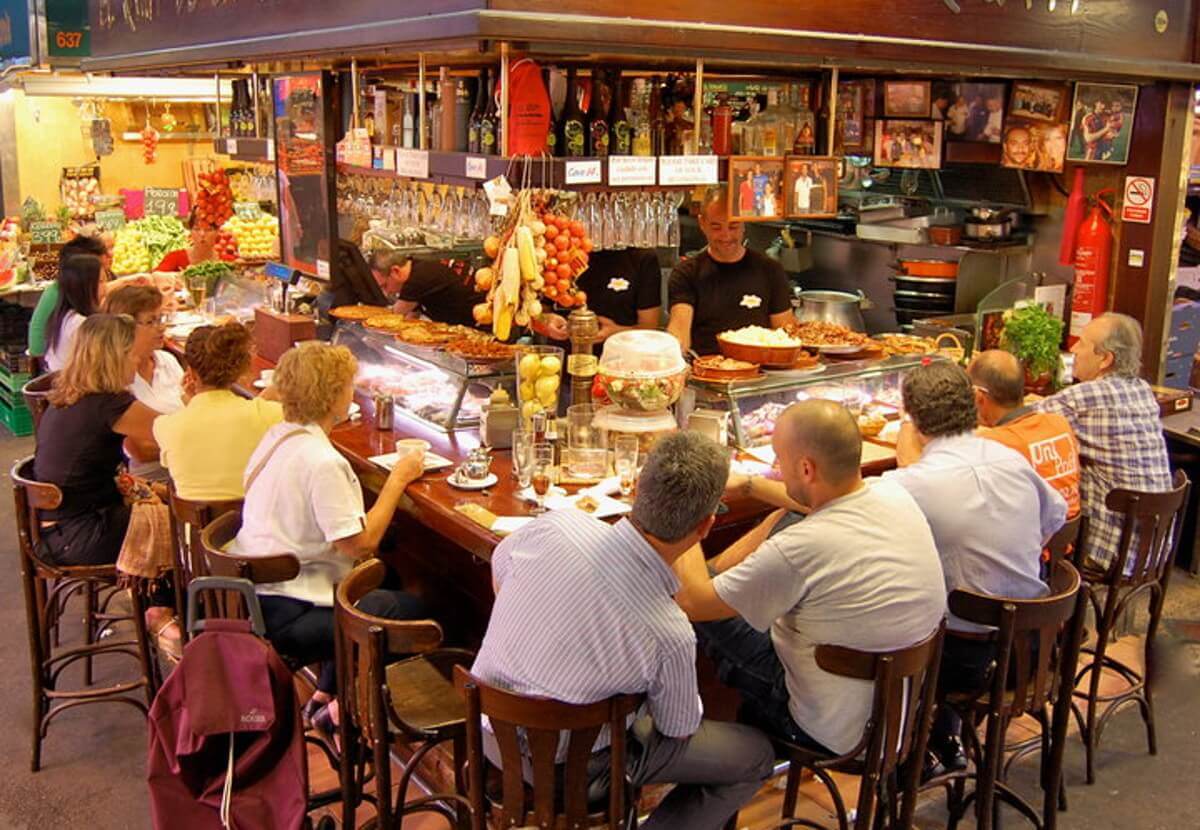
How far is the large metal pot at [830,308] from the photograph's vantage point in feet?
28.5

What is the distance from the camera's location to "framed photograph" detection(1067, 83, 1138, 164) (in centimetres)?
664

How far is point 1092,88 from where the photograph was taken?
662cm

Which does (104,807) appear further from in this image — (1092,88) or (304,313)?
(1092,88)

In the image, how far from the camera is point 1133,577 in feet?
15.3

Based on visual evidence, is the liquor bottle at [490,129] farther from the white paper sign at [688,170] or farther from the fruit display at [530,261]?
the white paper sign at [688,170]

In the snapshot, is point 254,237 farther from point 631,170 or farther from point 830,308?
point 631,170

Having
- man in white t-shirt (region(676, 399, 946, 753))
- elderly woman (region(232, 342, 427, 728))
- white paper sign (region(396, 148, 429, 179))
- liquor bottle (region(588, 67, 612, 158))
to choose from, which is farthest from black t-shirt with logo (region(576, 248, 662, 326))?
man in white t-shirt (region(676, 399, 946, 753))

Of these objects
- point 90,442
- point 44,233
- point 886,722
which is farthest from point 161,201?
point 886,722

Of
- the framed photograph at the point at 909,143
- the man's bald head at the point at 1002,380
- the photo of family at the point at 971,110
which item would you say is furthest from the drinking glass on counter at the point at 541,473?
the photo of family at the point at 971,110

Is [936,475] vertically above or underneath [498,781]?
above

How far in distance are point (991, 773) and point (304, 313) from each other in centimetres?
447

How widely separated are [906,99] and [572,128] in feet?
8.41

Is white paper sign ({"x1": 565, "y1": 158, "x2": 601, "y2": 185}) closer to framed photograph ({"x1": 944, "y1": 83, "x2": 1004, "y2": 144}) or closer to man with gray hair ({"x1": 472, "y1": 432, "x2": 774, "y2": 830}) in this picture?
man with gray hair ({"x1": 472, "y1": 432, "x2": 774, "y2": 830})

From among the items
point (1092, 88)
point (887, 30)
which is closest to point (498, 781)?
point (887, 30)
